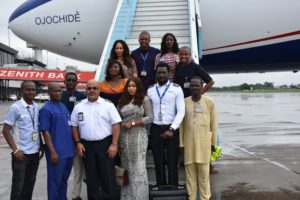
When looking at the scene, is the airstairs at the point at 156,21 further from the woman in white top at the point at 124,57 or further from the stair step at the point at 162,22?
the woman in white top at the point at 124,57

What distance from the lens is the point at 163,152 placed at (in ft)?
17.6

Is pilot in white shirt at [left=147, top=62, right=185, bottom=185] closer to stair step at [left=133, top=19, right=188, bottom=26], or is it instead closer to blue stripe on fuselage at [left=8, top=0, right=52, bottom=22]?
stair step at [left=133, top=19, right=188, bottom=26]

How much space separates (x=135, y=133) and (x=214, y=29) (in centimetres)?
709

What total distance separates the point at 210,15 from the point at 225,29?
1.80 feet

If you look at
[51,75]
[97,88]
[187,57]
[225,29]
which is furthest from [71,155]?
[51,75]

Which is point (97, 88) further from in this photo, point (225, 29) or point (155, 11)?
point (225, 29)

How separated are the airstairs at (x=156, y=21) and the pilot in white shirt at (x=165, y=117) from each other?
3.41 meters

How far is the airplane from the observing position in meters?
11.1

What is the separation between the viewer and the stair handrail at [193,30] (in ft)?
26.5

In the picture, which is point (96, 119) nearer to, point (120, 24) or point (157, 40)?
point (157, 40)

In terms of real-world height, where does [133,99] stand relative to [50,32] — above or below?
below

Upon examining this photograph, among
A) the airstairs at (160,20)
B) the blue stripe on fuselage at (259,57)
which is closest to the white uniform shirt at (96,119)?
the airstairs at (160,20)

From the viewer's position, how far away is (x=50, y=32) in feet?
40.3

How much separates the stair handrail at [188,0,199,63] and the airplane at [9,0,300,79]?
0.36m
